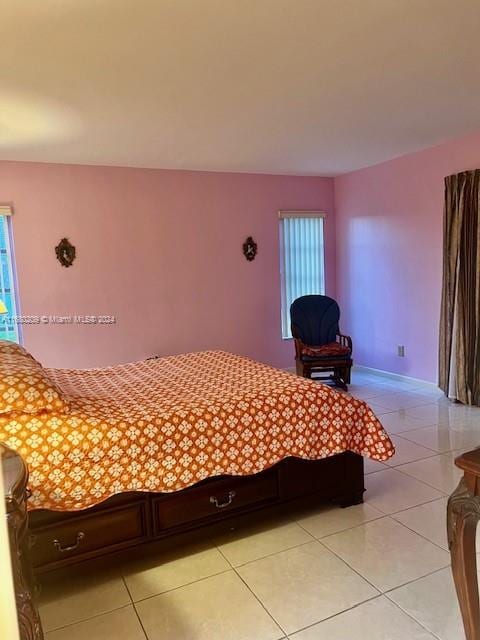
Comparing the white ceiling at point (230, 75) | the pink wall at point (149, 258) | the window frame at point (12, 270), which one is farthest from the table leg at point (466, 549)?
the window frame at point (12, 270)

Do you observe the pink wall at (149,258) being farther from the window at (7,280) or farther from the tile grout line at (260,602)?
the tile grout line at (260,602)

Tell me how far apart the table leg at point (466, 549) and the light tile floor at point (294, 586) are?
0.24 metres

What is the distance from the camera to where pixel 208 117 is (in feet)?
11.6

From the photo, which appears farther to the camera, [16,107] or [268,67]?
[16,107]

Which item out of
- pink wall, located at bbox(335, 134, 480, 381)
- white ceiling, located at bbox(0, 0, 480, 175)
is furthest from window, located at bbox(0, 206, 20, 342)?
pink wall, located at bbox(335, 134, 480, 381)

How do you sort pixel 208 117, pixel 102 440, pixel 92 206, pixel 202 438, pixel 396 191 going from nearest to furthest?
pixel 102 440
pixel 202 438
pixel 208 117
pixel 92 206
pixel 396 191

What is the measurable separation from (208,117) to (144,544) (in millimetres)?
2880

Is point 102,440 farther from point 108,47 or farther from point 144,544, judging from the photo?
point 108,47

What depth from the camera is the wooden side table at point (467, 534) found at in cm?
149

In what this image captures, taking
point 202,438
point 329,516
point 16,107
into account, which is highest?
point 16,107

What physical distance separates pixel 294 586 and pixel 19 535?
4.13 ft

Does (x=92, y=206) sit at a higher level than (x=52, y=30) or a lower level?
lower

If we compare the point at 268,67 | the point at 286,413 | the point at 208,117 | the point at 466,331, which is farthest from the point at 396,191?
the point at 286,413

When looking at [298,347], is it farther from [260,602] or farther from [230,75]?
[260,602]
